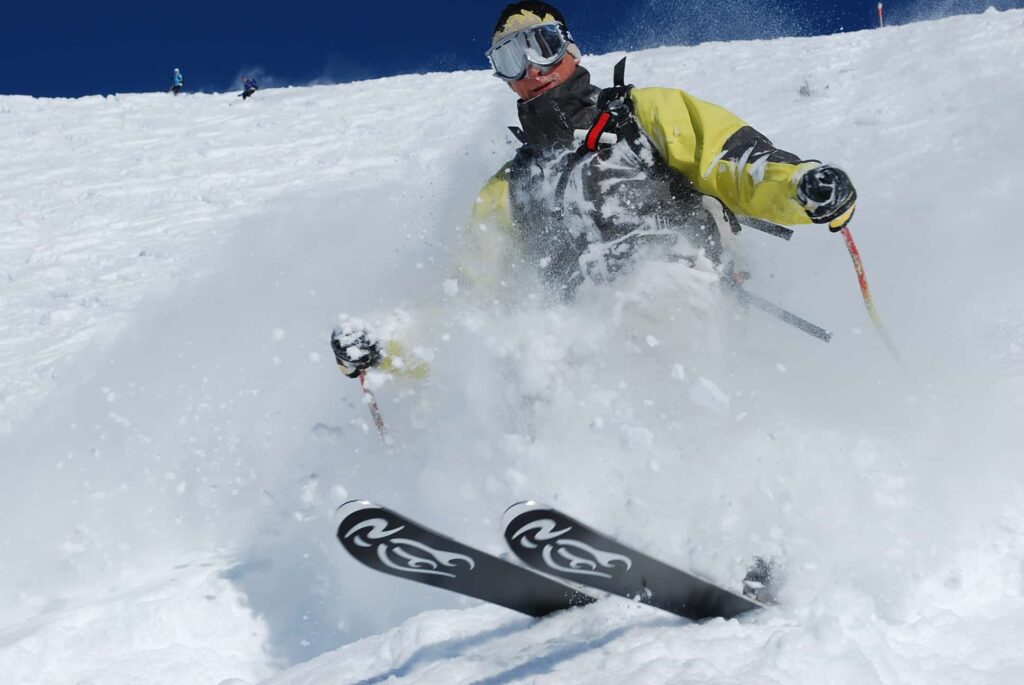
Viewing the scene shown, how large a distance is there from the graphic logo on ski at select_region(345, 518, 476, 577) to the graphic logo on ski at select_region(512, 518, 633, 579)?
0.24 meters

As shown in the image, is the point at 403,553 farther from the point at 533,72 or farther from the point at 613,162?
the point at 533,72

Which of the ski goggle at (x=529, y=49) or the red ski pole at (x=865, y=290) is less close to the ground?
the ski goggle at (x=529, y=49)

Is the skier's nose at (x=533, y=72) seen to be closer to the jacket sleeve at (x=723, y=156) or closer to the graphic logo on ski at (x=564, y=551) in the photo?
the jacket sleeve at (x=723, y=156)

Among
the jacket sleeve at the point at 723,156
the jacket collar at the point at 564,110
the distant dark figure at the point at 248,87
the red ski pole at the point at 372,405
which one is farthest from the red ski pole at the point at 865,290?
the distant dark figure at the point at 248,87

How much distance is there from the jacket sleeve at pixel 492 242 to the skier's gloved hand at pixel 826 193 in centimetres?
137

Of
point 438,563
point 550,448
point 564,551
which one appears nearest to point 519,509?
point 564,551

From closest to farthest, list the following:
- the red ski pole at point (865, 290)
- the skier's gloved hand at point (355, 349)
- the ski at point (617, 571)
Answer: the ski at point (617, 571) → the red ski pole at point (865, 290) → the skier's gloved hand at point (355, 349)

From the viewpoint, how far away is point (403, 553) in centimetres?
236

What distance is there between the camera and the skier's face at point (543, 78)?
3.66 m

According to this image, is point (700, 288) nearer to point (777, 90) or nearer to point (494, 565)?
point (494, 565)

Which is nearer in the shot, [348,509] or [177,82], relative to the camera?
[348,509]

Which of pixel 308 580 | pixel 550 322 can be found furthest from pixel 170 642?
pixel 550 322

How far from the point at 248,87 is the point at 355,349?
1525 centimetres

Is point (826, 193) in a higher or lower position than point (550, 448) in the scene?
higher
